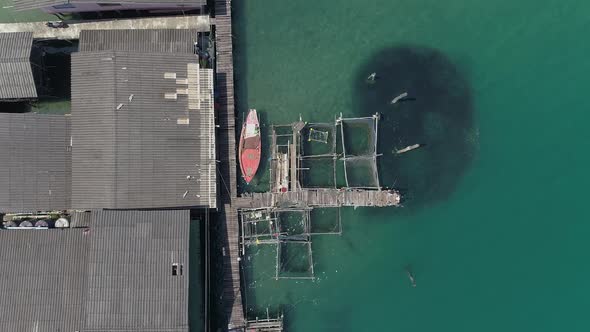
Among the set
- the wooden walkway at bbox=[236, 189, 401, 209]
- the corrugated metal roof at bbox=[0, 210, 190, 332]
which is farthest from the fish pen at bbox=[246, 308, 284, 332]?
the wooden walkway at bbox=[236, 189, 401, 209]

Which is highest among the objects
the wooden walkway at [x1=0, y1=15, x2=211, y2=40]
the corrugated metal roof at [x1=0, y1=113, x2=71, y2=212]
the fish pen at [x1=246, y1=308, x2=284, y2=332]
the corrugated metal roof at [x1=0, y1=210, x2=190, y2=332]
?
the wooden walkway at [x1=0, y1=15, x2=211, y2=40]

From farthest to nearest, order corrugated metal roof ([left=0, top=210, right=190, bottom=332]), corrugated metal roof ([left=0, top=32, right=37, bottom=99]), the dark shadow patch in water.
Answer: the dark shadow patch in water → corrugated metal roof ([left=0, top=32, right=37, bottom=99]) → corrugated metal roof ([left=0, top=210, right=190, bottom=332])

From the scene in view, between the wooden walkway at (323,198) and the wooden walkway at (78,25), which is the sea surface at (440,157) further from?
the wooden walkway at (78,25)

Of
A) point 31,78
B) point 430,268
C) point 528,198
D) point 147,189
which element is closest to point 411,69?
point 528,198

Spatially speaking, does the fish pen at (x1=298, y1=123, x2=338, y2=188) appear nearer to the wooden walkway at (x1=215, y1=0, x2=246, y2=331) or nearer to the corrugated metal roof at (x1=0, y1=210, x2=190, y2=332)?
the wooden walkway at (x1=215, y1=0, x2=246, y2=331)

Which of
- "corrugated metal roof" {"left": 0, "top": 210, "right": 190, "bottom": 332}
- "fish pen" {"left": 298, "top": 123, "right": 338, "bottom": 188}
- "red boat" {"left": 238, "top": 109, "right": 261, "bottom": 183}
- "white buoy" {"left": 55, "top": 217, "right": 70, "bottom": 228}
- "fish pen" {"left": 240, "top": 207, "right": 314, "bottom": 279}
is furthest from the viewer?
"fish pen" {"left": 298, "top": 123, "right": 338, "bottom": 188}

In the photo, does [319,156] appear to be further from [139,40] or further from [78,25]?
[78,25]

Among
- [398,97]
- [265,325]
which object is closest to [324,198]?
[398,97]

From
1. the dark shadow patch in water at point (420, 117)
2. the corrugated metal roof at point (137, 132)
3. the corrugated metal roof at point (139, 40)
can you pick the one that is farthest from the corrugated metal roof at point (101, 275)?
the dark shadow patch in water at point (420, 117)
